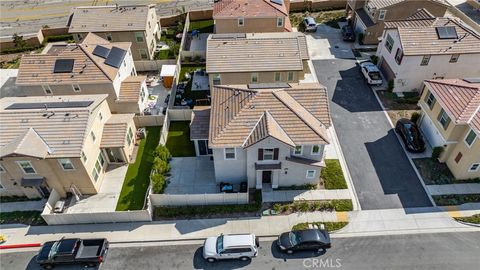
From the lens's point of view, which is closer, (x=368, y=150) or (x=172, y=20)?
(x=368, y=150)

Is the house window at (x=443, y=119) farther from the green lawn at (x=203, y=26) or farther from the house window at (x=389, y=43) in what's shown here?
the green lawn at (x=203, y=26)

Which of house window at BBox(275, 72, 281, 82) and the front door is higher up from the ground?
house window at BBox(275, 72, 281, 82)

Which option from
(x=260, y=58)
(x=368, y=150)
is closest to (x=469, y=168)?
(x=368, y=150)

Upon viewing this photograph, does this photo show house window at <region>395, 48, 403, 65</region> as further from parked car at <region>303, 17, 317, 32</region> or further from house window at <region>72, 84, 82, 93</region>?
house window at <region>72, 84, 82, 93</region>

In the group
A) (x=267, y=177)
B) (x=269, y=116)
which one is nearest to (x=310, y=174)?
(x=267, y=177)

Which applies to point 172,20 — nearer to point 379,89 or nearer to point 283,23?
point 283,23

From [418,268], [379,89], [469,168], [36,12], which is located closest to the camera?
[418,268]

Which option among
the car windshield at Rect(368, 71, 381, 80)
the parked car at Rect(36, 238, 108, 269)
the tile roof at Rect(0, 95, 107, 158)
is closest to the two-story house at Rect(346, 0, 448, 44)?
the car windshield at Rect(368, 71, 381, 80)

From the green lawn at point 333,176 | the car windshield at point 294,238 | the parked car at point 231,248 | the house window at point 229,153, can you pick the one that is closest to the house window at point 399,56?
the green lawn at point 333,176
